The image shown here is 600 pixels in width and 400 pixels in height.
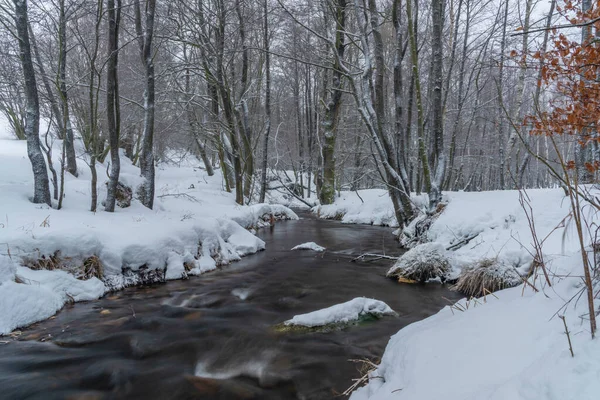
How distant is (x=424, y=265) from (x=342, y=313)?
7.92 feet

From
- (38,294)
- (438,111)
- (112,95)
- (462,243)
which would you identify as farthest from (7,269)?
(438,111)

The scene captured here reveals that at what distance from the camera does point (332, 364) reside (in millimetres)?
3094

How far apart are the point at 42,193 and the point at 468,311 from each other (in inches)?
275

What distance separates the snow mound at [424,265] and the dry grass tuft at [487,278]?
0.45m

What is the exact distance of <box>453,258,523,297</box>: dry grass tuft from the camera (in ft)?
14.9

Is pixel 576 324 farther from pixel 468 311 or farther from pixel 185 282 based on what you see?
pixel 185 282

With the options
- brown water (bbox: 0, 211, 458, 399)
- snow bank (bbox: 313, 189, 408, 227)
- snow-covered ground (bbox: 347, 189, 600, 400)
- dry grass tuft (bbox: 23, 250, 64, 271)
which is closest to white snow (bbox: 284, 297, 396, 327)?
brown water (bbox: 0, 211, 458, 399)

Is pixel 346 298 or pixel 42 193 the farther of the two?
pixel 42 193

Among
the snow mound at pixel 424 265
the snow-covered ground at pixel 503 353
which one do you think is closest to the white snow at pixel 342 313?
the snow-covered ground at pixel 503 353

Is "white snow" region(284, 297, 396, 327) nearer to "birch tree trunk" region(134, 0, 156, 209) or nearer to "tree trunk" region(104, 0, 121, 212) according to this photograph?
"tree trunk" region(104, 0, 121, 212)

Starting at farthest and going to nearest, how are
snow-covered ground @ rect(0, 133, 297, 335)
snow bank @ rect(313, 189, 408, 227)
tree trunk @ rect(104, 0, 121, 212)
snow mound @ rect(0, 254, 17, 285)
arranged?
snow bank @ rect(313, 189, 408, 227), tree trunk @ rect(104, 0, 121, 212), snow-covered ground @ rect(0, 133, 297, 335), snow mound @ rect(0, 254, 17, 285)

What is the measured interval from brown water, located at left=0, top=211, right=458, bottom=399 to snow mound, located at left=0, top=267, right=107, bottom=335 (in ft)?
0.49

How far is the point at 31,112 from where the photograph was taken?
5.79 meters

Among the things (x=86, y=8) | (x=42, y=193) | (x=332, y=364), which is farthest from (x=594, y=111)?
(x=86, y=8)
